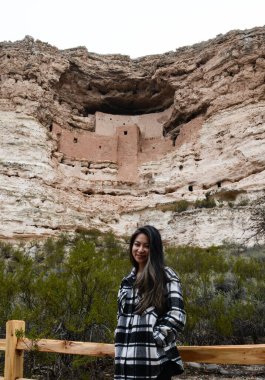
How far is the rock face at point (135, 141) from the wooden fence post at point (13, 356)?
431 inches

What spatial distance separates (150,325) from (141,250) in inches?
19.4

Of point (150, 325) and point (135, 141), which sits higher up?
point (135, 141)

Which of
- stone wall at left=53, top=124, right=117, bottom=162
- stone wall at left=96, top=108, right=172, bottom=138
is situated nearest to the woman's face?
stone wall at left=53, top=124, right=117, bottom=162

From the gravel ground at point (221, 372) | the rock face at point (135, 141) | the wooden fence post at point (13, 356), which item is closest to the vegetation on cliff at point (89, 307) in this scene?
the gravel ground at point (221, 372)

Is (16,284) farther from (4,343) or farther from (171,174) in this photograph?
(171,174)

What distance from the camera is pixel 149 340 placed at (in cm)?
214

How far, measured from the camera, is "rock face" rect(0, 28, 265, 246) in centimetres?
1484

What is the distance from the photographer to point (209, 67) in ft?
62.7

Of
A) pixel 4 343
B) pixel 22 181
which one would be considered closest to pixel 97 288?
pixel 4 343

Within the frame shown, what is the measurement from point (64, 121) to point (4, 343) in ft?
56.2

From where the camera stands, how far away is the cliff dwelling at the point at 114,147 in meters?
18.4

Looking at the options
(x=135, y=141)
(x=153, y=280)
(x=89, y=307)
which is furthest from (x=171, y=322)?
(x=135, y=141)

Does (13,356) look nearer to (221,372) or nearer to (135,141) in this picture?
(221,372)

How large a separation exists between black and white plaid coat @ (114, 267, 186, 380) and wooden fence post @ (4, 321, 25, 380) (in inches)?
41.0
